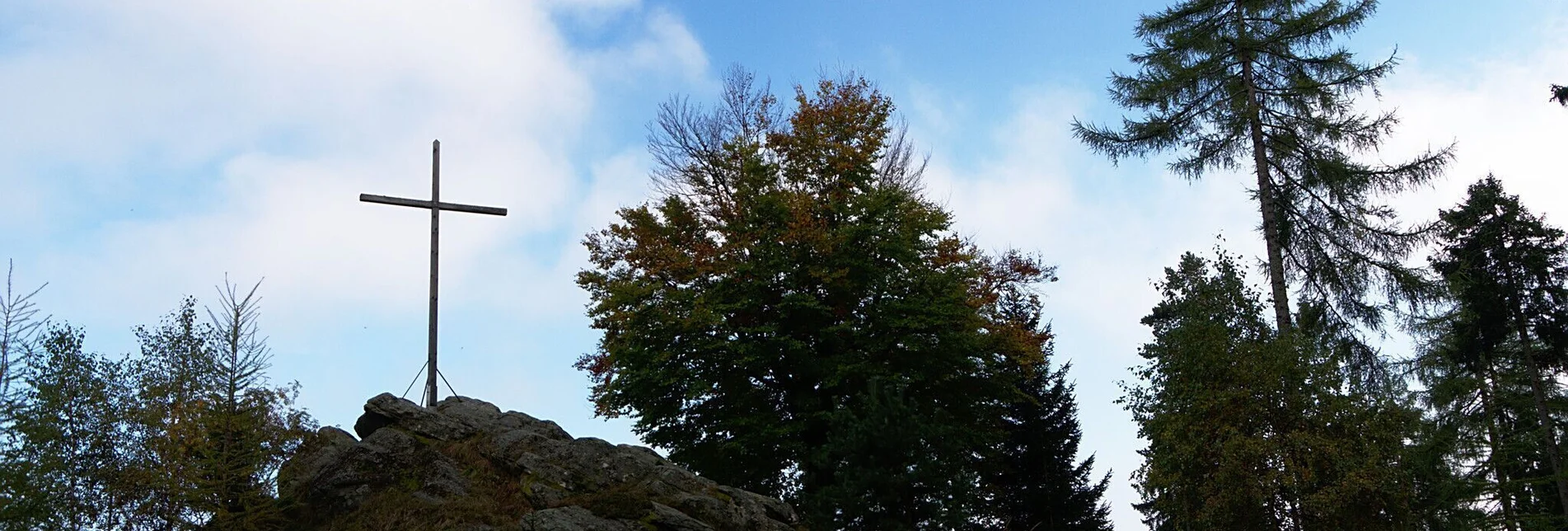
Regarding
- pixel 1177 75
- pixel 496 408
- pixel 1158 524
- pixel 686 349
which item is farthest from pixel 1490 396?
pixel 496 408

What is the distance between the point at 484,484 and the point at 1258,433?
14.6 meters

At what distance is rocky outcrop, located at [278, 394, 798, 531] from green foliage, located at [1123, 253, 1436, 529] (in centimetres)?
828

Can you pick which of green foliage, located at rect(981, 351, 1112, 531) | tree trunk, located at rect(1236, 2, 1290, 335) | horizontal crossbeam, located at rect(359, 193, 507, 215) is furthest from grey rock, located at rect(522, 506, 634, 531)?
tree trunk, located at rect(1236, 2, 1290, 335)

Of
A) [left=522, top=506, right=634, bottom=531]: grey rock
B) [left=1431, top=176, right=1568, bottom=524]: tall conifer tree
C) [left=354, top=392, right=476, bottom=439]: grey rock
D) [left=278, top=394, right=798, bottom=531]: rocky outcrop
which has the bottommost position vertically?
[left=522, top=506, right=634, bottom=531]: grey rock

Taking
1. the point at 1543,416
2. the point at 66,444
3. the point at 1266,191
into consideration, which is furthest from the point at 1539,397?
the point at 66,444

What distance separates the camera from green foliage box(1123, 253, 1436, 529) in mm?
21141

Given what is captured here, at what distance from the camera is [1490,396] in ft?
109

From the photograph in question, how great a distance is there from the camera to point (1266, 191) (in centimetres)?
2848

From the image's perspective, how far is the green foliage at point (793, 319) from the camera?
26.5m

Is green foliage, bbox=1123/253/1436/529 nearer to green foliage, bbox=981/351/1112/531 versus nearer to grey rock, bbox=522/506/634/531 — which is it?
green foliage, bbox=981/351/1112/531

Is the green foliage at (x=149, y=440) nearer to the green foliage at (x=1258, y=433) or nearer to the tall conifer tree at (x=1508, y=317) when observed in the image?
the green foliage at (x=1258, y=433)

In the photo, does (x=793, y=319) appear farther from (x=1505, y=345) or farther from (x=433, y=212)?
(x=1505, y=345)

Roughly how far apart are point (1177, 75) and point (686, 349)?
14.9 meters

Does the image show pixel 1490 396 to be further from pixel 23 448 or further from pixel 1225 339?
pixel 23 448
